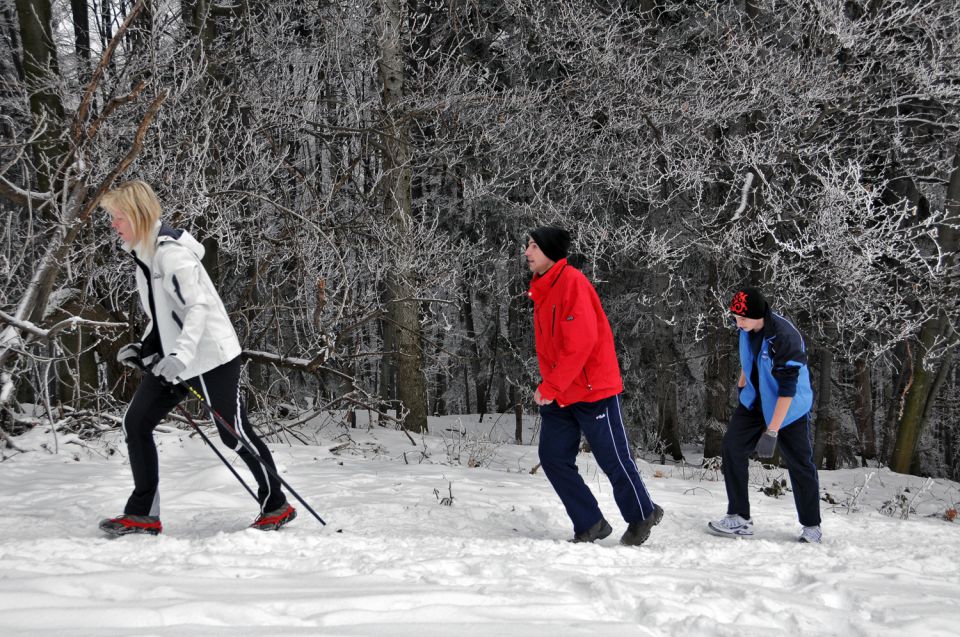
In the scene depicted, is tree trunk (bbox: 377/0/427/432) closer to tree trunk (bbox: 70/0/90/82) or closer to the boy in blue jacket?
tree trunk (bbox: 70/0/90/82)

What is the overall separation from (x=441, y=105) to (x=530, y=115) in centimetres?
163

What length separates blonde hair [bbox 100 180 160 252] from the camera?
3738mm

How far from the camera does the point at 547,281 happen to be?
419cm

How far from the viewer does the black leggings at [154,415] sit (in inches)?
153

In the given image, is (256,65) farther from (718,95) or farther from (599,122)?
(718,95)

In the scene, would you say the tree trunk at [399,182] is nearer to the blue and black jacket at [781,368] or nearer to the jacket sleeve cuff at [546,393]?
the blue and black jacket at [781,368]

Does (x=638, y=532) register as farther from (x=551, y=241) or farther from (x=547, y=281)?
(x=551, y=241)

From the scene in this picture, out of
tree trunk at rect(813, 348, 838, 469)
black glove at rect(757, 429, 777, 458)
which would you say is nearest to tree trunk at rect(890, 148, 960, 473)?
tree trunk at rect(813, 348, 838, 469)

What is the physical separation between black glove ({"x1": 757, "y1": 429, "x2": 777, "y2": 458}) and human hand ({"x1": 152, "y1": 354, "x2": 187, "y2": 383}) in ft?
10.5

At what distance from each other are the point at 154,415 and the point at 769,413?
3540mm

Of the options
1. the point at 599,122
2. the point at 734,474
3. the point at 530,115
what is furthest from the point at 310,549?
the point at 599,122

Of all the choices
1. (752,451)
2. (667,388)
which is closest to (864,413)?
(667,388)

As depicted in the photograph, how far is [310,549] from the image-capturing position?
12.1 ft

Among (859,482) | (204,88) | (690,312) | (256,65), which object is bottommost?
(859,482)
